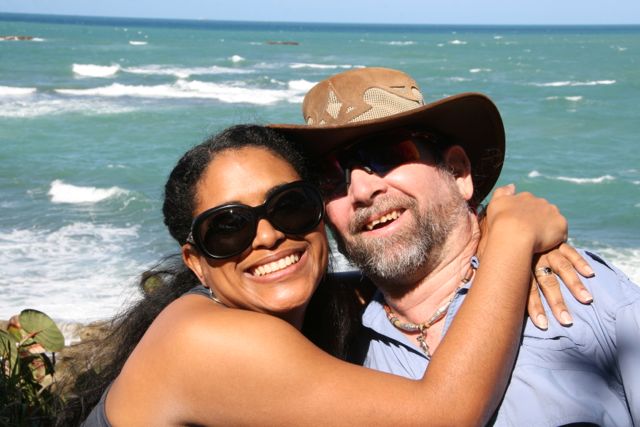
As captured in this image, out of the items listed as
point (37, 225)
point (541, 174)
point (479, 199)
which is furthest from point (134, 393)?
point (541, 174)

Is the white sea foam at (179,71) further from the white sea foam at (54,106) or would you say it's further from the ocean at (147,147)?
the white sea foam at (54,106)

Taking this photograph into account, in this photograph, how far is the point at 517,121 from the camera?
2536 cm

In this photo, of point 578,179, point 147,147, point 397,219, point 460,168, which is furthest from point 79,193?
point 397,219

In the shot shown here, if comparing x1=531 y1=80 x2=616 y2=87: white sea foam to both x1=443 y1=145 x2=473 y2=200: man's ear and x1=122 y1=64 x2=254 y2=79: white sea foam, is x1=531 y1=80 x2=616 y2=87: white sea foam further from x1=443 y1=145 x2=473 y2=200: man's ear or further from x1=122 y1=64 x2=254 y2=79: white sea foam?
x1=443 y1=145 x2=473 y2=200: man's ear

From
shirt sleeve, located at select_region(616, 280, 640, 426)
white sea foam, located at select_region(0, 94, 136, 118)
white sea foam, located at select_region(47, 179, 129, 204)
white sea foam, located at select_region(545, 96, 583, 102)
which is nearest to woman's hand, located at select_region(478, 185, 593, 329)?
shirt sleeve, located at select_region(616, 280, 640, 426)

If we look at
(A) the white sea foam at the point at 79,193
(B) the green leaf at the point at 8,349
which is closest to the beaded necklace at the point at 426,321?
(B) the green leaf at the point at 8,349

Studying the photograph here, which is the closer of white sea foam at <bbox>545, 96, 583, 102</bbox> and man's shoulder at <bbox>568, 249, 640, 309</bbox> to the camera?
man's shoulder at <bbox>568, 249, 640, 309</bbox>

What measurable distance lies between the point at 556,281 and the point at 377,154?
2.60ft

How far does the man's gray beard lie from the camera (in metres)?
2.89

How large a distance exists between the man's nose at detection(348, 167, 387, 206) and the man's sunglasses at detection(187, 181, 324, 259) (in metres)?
0.31

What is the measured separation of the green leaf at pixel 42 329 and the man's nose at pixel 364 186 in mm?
1941

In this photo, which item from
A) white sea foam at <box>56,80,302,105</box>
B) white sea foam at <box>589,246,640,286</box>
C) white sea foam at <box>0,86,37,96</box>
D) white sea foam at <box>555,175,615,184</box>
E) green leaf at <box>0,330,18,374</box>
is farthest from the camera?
white sea foam at <box>56,80,302,105</box>

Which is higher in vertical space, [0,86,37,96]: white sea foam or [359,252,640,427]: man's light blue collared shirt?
[359,252,640,427]: man's light blue collared shirt

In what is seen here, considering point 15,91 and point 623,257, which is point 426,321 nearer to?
point 623,257
